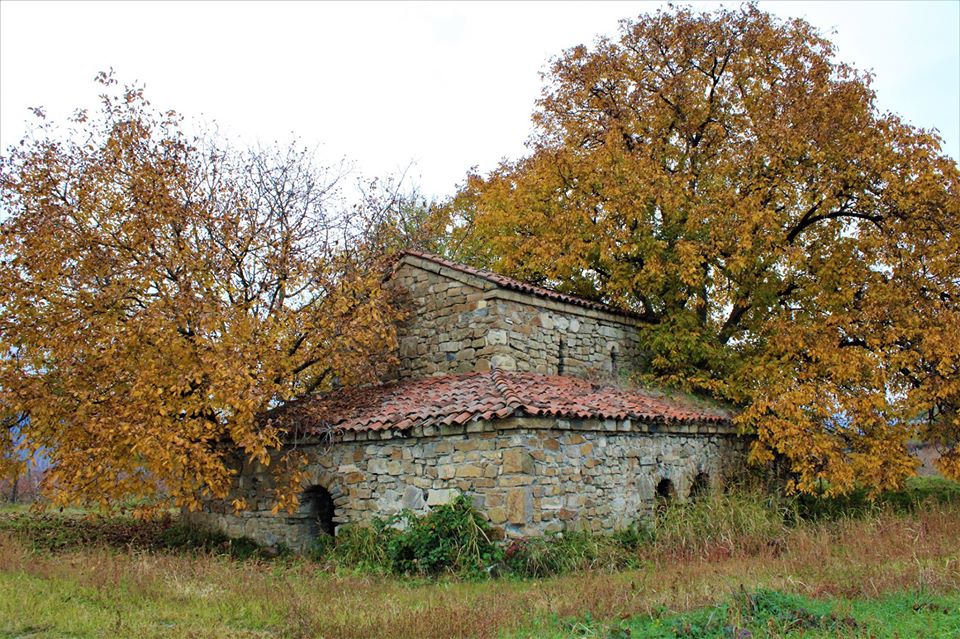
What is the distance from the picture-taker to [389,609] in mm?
7770

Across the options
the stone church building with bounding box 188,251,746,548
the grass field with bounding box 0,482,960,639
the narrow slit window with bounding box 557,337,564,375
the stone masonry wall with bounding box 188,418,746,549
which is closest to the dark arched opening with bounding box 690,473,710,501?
the stone church building with bounding box 188,251,746,548

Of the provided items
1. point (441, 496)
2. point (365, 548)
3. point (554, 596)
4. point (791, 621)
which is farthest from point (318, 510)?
point (791, 621)

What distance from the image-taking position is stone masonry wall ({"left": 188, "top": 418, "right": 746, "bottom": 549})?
10953 millimetres

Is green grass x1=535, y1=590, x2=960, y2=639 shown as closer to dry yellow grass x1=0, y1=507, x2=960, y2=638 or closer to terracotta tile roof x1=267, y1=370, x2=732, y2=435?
dry yellow grass x1=0, y1=507, x2=960, y2=638

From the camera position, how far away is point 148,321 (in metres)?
12.0

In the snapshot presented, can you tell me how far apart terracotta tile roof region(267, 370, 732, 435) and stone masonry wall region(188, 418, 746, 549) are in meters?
0.22

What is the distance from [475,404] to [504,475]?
1223mm

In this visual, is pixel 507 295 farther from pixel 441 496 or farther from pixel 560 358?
pixel 441 496

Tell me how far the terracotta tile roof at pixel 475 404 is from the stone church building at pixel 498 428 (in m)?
0.04

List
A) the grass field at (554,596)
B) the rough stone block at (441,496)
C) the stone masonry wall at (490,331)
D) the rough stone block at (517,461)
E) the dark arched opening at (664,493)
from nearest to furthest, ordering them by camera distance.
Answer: the grass field at (554,596) → the rough stone block at (517,461) → the rough stone block at (441,496) → the dark arched opening at (664,493) → the stone masonry wall at (490,331)

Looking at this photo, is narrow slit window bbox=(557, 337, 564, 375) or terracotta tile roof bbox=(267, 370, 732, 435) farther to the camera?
narrow slit window bbox=(557, 337, 564, 375)

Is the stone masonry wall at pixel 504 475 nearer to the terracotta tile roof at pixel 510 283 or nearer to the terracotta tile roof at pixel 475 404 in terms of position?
the terracotta tile roof at pixel 475 404

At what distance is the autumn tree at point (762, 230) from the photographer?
1477cm

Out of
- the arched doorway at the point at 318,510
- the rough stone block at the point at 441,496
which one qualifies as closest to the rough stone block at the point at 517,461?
the rough stone block at the point at 441,496
